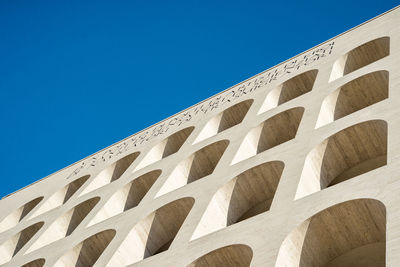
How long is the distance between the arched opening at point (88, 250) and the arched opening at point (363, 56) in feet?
29.0

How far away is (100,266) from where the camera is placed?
15.7 metres

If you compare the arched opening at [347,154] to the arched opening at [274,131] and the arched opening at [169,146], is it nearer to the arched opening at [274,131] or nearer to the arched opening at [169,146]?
the arched opening at [274,131]

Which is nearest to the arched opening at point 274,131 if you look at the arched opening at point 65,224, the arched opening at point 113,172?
the arched opening at point 65,224

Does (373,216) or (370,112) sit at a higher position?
(370,112)

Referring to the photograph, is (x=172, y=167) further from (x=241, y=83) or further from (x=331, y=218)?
(x=331, y=218)

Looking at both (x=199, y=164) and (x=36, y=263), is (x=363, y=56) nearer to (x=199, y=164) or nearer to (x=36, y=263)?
(x=199, y=164)

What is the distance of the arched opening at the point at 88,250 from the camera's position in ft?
59.2

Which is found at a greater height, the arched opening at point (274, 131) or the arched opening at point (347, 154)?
the arched opening at point (274, 131)

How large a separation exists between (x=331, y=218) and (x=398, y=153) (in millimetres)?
1826

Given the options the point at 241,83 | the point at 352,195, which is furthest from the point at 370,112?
the point at 241,83

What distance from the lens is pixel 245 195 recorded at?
16.5m

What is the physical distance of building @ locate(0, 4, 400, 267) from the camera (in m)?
12.5

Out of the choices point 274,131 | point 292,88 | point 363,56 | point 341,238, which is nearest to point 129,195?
point 274,131

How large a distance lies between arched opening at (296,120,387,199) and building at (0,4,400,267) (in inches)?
1.4
